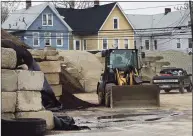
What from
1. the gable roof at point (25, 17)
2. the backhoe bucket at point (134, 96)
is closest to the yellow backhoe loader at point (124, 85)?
the backhoe bucket at point (134, 96)

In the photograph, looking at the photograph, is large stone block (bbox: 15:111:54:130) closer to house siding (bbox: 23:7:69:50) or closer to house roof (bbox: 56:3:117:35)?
house siding (bbox: 23:7:69:50)

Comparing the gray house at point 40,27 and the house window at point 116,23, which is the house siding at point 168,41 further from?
the gray house at point 40,27

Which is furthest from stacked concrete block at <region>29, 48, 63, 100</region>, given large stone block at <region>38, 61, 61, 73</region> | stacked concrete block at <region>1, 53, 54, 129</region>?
stacked concrete block at <region>1, 53, 54, 129</region>

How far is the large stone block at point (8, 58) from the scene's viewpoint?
1104 cm

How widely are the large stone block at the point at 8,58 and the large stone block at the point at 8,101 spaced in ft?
2.12

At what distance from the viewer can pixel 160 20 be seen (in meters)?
67.2

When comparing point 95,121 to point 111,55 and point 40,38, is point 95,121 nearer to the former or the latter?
point 111,55

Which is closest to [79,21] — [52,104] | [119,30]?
[119,30]

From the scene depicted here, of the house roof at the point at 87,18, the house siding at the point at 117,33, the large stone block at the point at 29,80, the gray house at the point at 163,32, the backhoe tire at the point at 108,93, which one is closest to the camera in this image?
the large stone block at the point at 29,80

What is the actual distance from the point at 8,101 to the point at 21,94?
0.37 metres

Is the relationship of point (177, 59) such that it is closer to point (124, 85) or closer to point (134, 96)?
point (124, 85)

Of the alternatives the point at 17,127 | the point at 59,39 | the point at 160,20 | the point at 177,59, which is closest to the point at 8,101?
the point at 17,127

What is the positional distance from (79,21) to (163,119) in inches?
1806

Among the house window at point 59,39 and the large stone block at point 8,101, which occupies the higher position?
the house window at point 59,39
